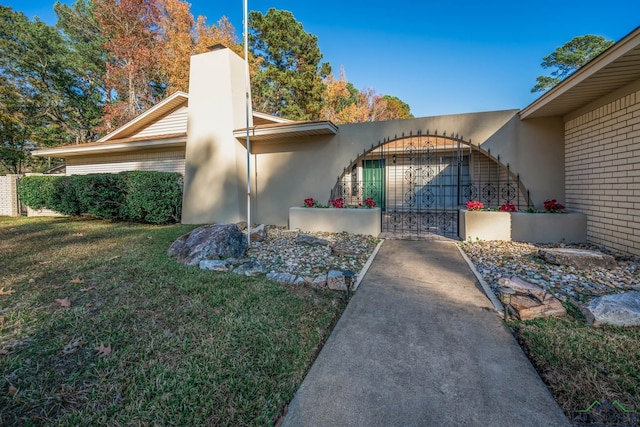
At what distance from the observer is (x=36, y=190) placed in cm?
1078

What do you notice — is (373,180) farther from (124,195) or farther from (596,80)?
(124,195)

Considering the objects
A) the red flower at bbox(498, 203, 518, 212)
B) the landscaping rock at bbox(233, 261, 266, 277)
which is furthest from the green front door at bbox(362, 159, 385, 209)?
the landscaping rock at bbox(233, 261, 266, 277)

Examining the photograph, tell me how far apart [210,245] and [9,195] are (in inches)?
538

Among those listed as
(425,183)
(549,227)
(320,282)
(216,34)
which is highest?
(216,34)

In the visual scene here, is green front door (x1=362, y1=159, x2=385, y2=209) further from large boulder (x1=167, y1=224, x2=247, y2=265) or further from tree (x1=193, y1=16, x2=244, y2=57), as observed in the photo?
tree (x1=193, y1=16, x2=244, y2=57)

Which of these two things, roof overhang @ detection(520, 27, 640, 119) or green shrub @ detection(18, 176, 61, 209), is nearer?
roof overhang @ detection(520, 27, 640, 119)

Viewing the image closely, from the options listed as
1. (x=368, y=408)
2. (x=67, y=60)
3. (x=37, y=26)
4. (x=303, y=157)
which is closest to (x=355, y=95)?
(x=303, y=157)

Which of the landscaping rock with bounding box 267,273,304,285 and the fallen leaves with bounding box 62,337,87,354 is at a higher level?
the landscaping rock with bounding box 267,273,304,285

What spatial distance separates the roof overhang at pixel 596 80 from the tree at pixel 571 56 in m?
Result: 21.1

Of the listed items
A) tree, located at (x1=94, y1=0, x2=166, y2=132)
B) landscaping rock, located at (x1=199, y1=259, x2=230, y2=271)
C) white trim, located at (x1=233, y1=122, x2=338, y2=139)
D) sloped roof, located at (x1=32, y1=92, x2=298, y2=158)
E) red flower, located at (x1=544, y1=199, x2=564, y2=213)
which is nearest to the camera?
landscaping rock, located at (x1=199, y1=259, x2=230, y2=271)

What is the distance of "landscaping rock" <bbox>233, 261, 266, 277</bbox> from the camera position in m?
4.12

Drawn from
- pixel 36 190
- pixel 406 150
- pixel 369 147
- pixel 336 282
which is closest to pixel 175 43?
pixel 36 190

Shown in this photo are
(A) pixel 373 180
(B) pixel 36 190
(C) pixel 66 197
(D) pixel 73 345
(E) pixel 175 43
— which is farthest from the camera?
(E) pixel 175 43

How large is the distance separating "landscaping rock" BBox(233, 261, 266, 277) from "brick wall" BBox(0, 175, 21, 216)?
1417 centimetres
